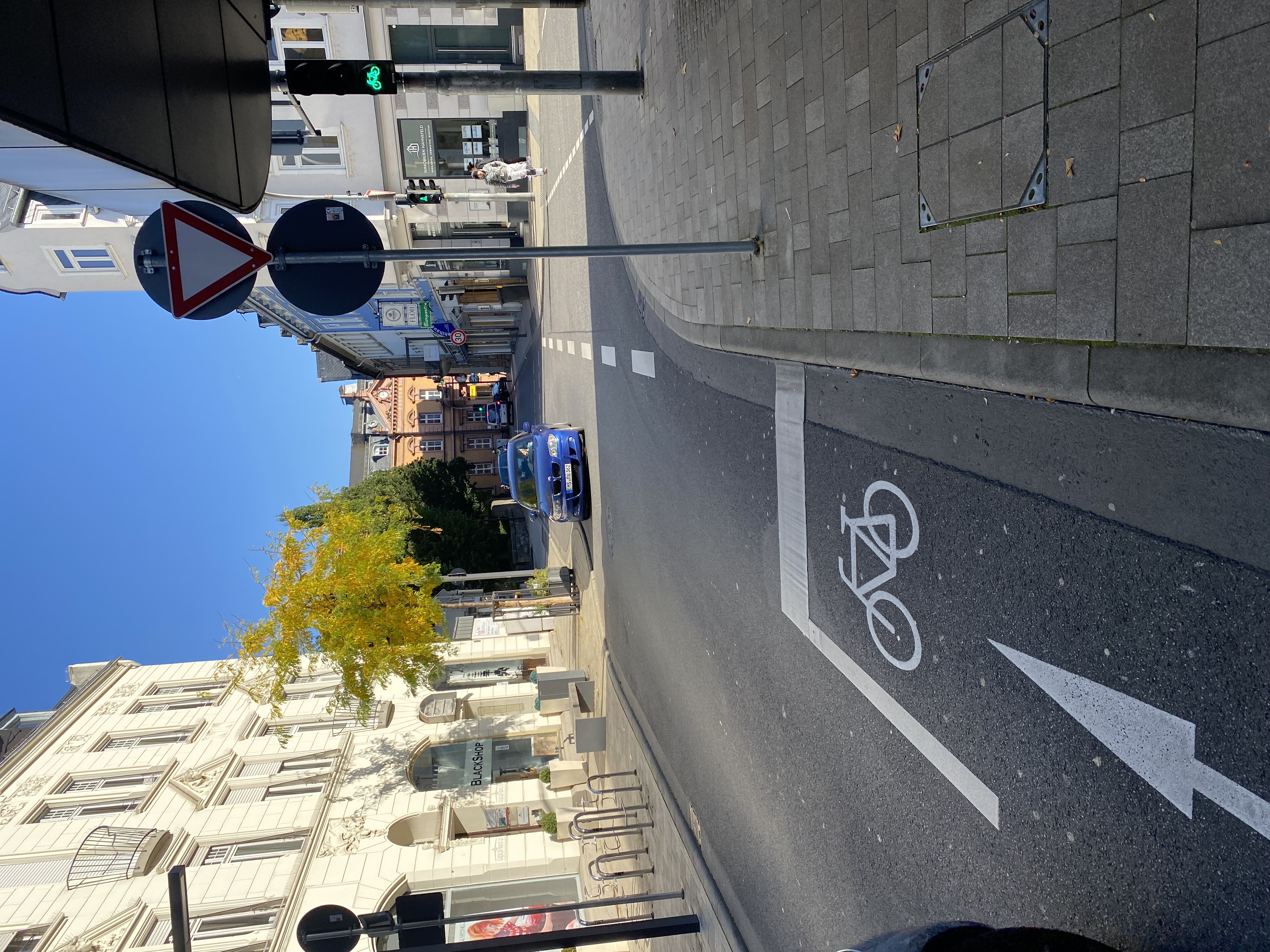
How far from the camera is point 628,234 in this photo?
41.7ft

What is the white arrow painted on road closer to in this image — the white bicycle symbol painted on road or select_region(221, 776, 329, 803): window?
the white bicycle symbol painted on road

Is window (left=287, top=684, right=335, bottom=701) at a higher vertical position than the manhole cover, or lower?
lower

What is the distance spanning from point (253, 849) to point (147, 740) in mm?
6992

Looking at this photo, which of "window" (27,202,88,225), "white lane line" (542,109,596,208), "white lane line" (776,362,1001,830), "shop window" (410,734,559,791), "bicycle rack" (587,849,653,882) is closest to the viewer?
"white lane line" (776,362,1001,830)

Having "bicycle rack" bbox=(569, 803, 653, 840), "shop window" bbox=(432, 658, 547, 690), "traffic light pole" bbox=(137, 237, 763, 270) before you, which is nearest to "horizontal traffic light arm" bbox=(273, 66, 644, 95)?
"traffic light pole" bbox=(137, 237, 763, 270)

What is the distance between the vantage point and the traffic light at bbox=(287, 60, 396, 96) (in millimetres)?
7125

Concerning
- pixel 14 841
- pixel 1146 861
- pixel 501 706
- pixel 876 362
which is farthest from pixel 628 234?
pixel 14 841

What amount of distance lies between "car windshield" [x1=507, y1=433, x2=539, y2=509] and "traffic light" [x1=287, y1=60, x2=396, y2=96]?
1146 centimetres

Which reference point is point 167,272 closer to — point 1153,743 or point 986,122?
point 986,122

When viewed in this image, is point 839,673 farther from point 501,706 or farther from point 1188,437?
point 501,706

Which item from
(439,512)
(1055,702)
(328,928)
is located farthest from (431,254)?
(439,512)

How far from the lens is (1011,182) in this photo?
4.16 m

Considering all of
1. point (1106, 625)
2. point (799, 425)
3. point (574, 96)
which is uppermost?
point (574, 96)

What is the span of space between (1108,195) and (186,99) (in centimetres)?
554
